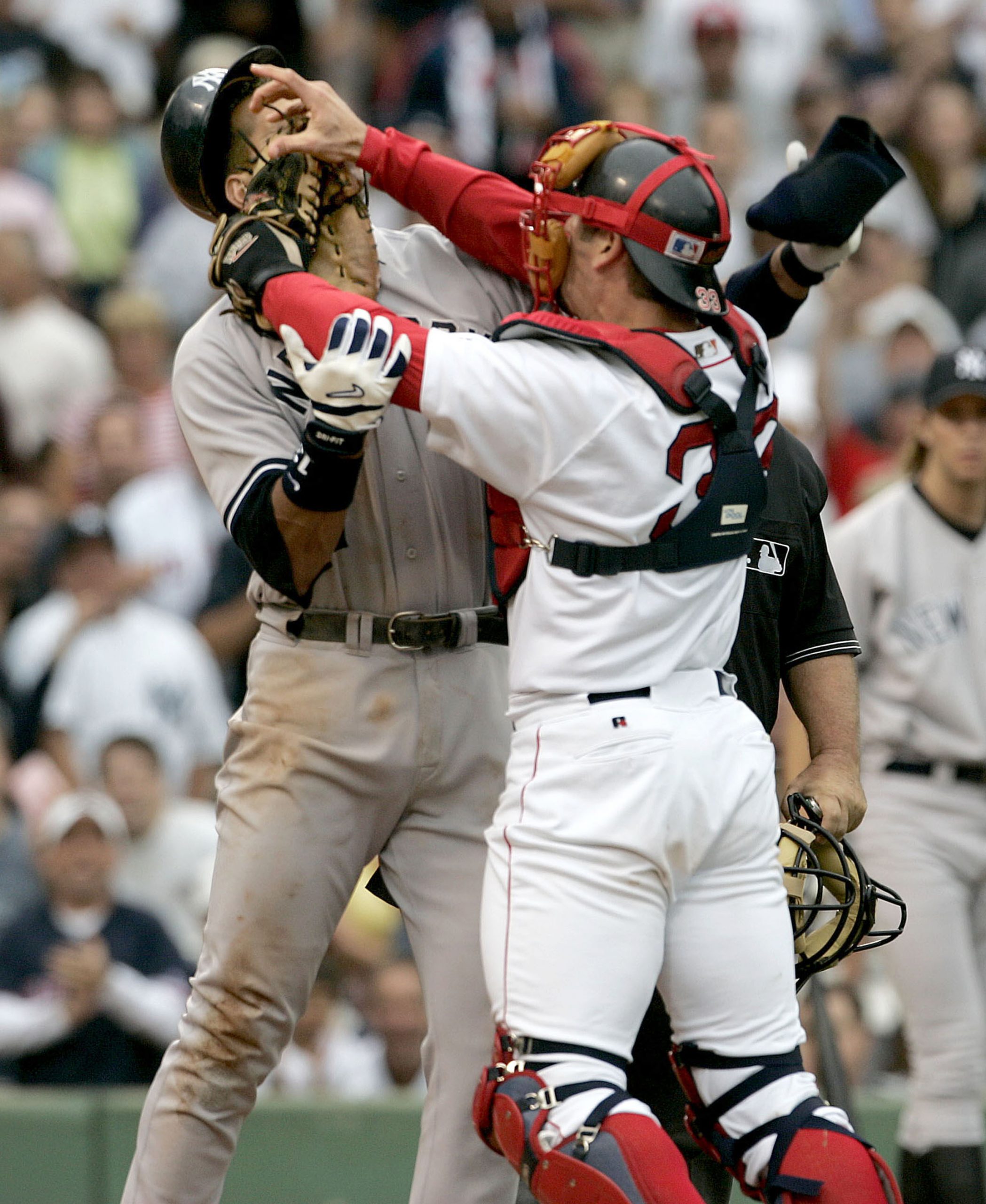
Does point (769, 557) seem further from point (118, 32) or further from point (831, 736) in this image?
point (118, 32)

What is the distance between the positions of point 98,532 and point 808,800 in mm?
4878

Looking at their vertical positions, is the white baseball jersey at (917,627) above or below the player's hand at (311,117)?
below

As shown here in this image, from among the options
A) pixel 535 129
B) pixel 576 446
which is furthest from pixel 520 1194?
pixel 535 129

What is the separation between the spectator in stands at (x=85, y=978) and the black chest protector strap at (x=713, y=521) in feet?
11.8

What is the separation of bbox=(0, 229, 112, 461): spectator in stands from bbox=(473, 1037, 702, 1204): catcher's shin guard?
6554 millimetres

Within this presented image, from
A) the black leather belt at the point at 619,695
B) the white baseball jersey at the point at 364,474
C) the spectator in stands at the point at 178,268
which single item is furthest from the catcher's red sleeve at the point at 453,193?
the spectator in stands at the point at 178,268

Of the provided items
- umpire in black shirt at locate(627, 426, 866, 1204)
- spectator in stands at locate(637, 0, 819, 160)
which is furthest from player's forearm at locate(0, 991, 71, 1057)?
spectator in stands at locate(637, 0, 819, 160)

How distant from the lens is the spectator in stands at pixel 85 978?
6.15 m

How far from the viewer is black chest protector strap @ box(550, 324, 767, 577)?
298cm

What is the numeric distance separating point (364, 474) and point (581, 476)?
0.66 metres

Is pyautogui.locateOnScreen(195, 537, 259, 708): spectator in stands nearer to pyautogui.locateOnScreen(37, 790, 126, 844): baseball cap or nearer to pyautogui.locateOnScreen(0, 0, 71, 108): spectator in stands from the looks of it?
pyautogui.locateOnScreen(37, 790, 126, 844): baseball cap

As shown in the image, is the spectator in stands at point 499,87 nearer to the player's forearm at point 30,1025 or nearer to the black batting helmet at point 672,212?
the player's forearm at point 30,1025

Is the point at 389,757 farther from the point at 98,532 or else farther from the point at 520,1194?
the point at 98,532

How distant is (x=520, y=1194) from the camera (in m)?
3.77
